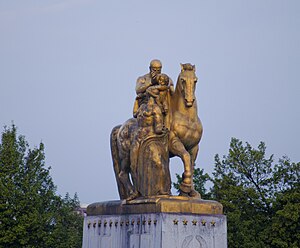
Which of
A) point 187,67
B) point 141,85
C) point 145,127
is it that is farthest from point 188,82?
point 141,85

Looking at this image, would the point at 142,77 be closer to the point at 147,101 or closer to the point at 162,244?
the point at 147,101

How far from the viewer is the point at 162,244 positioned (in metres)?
10.3

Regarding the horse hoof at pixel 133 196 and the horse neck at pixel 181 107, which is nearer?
the horse hoof at pixel 133 196

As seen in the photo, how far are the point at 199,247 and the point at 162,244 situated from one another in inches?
28.8

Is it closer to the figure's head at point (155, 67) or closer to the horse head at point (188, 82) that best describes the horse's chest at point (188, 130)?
the horse head at point (188, 82)

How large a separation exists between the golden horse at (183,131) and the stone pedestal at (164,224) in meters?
0.40

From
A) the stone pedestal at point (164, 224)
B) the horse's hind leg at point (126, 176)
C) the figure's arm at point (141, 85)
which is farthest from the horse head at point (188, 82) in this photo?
the stone pedestal at point (164, 224)

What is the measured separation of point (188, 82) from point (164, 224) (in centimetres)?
254

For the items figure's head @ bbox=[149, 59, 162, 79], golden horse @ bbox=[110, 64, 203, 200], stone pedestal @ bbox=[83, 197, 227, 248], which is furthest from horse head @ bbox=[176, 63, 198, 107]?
stone pedestal @ bbox=[83, 197, 227, 248]

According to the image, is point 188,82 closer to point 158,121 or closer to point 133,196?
point 158,121

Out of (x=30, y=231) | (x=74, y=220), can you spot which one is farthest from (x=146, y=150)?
(x=74, y=220)

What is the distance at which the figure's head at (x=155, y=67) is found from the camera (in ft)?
39.2

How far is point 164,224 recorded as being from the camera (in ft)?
34.1

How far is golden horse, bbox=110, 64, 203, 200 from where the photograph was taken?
1127 cm
